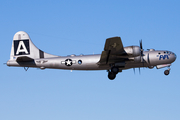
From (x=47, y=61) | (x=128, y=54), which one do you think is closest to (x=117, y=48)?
(x=128, y=54)

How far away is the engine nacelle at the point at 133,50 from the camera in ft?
98.9

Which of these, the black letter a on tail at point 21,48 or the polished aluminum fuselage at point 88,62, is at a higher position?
the black letter a on tail at point 21,48

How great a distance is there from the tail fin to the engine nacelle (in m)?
9.18

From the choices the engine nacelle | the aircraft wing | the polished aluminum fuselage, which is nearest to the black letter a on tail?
the polished aluminum fuselage

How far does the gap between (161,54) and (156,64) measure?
123 cm

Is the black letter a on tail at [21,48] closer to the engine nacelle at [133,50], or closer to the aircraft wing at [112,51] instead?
the aircraft wing at [112,51]

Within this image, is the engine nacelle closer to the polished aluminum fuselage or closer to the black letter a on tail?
the polished aluminum fuselage

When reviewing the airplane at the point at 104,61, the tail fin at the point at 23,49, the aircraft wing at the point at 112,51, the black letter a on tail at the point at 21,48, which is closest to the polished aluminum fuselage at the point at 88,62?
the airplane at the point at 104,61

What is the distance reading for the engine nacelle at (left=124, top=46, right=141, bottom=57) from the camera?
30141 mm

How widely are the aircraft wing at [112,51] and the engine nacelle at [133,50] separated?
525 mm

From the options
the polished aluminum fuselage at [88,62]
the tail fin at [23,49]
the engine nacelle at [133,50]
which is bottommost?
the polished aluminum fuselage at [88,62]

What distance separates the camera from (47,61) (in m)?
32.3

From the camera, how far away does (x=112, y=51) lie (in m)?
30.0

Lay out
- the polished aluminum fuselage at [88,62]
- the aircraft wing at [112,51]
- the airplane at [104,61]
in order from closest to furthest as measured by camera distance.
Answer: the aircraft wing at [112,51], the airplane at [104,61], the polished aluminum fuselage at [88,62]
